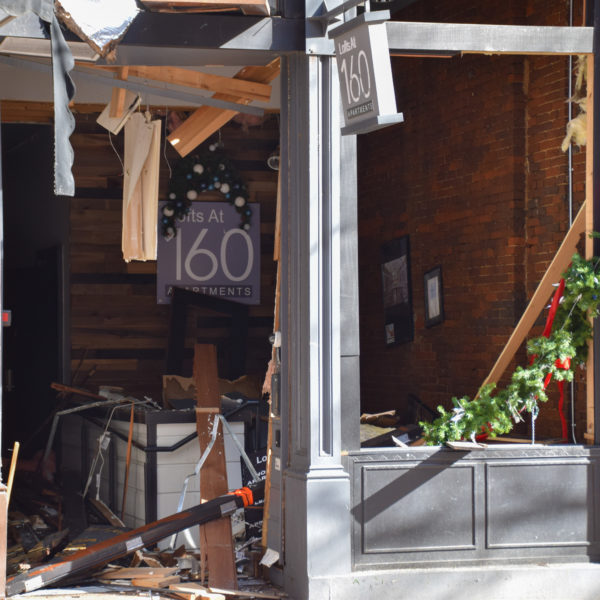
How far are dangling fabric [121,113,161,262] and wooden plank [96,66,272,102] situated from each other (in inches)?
34.5

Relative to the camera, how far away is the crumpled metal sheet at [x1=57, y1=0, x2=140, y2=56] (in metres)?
6.40

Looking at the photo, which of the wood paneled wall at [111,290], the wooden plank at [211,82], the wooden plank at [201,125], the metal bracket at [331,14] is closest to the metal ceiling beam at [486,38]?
the metal bracket at [331,14]

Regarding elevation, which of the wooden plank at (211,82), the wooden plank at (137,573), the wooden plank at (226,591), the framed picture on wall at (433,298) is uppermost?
the wooden plank at (211,82)

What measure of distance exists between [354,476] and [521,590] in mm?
1398

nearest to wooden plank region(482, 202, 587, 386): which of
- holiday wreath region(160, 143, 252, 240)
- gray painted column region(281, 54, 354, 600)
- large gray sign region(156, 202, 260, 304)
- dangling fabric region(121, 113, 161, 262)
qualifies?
gray painted column region(281, 54, 354, 600)

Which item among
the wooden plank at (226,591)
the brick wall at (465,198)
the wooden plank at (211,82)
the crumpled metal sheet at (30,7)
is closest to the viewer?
the crumpled metal sheet at (30,7)

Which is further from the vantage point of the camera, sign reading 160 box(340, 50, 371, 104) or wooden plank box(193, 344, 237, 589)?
wooden plank box(193, 344, 237, 589)

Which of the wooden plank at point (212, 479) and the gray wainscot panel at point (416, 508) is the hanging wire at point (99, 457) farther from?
the gray wainscot panel at point (416, 508)

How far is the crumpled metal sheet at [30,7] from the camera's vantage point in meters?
5.69

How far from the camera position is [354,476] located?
22.7ft

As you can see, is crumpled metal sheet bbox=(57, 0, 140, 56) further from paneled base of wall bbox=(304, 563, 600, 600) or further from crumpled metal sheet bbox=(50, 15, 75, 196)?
paneled base of wall bbox=(304, 563, 600, 600)

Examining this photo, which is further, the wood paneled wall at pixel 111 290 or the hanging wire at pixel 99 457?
the wood paneled wall at pixel 111 290

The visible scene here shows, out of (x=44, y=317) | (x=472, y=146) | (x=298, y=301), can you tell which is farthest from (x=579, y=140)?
(x=44, y=317)

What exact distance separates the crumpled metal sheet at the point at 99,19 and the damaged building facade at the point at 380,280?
0.17 m
